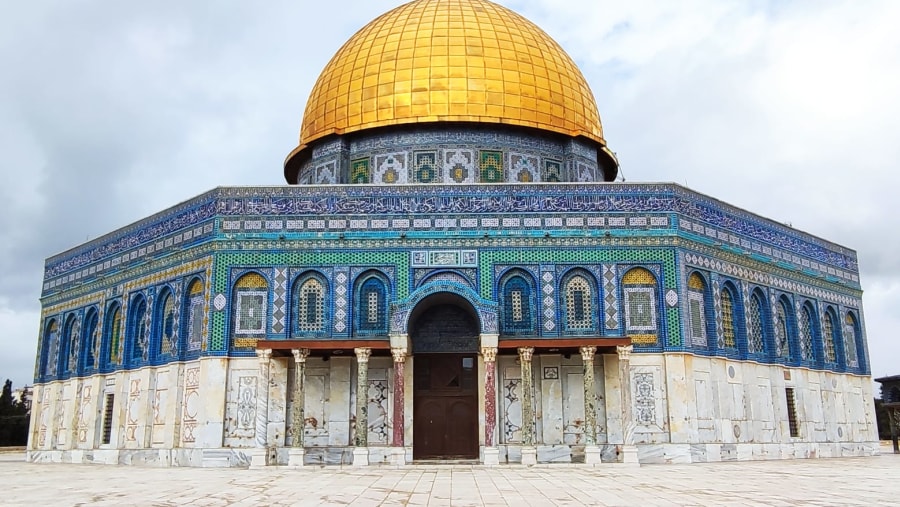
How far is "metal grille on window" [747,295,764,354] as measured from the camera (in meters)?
21.6

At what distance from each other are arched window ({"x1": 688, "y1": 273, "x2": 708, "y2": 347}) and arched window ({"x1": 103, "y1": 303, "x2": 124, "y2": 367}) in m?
14.8

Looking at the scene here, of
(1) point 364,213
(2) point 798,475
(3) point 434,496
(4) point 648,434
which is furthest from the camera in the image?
(1) point 364,213

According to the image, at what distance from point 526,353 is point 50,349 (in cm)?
1589

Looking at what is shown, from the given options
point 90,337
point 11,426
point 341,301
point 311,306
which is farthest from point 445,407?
point 11,426

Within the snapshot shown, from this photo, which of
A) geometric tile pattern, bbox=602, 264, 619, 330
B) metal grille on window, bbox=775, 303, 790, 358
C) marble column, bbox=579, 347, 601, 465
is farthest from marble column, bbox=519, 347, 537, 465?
metal grille on window, bbox=775, 303, 790, 358

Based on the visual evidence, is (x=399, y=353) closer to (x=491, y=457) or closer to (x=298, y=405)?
(x=298, y=405)

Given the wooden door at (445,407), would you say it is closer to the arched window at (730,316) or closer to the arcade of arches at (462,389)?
the arcade of arches at (462,389)

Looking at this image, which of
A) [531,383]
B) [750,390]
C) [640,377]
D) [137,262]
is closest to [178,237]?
[137,262]

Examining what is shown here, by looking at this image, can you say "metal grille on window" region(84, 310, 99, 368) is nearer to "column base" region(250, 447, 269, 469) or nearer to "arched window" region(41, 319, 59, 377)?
"arched window" region(41, 319, 59, 377)

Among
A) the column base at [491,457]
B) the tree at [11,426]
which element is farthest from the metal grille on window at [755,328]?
the tree at [11,426]

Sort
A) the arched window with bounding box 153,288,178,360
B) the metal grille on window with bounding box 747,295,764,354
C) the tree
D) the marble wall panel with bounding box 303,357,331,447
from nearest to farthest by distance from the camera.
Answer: the marble wall panel with bounding box 303,357,331,447, the arched window with bounding box 153,288,178,360, the metal grille on window with bounding box 747,295,764,354, the tree

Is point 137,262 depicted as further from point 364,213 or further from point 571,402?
point 571,402

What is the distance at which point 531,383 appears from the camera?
19.0 m

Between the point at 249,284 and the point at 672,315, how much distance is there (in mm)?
9715
